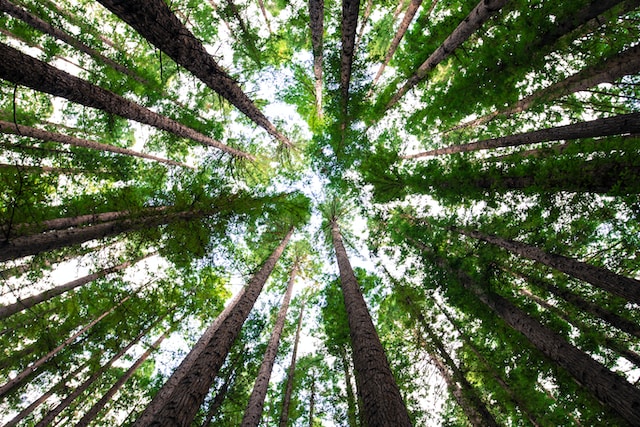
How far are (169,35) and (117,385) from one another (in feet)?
41.0

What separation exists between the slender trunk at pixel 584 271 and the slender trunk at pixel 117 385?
14.4 meters

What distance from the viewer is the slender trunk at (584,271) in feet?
18.7

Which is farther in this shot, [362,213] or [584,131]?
[362,213]

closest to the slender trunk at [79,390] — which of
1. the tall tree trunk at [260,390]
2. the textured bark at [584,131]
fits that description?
the tall tree trunk at [260,390]

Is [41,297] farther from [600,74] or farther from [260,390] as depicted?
[600,74]

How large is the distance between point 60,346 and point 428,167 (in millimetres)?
15286

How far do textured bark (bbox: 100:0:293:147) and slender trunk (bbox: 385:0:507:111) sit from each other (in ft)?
18.5

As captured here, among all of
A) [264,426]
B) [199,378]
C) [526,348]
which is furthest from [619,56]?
[264,426]

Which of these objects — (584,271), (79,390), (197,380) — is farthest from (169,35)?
(79,390)

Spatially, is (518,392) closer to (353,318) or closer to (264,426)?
(353,318)

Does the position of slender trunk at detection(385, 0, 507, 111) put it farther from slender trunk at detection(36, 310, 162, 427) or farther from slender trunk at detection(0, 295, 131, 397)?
slender trunk at detection(36, 310, 162, 427)

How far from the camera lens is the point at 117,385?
1061cm

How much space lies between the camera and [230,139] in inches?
519

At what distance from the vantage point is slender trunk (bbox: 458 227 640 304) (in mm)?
5695
